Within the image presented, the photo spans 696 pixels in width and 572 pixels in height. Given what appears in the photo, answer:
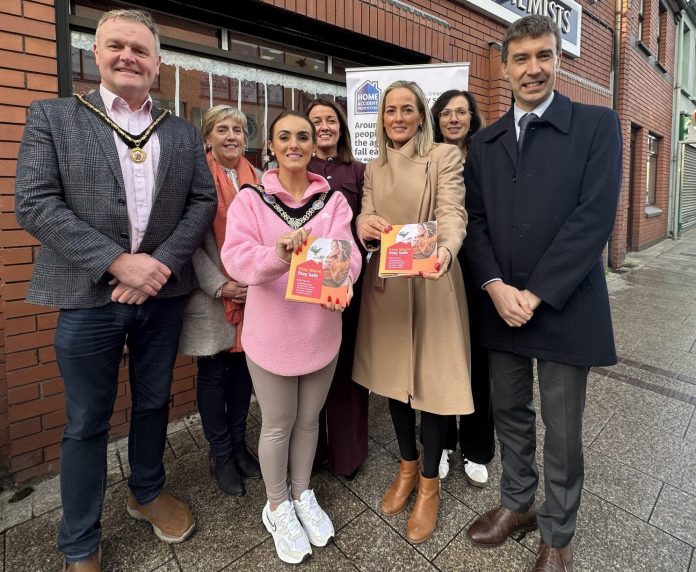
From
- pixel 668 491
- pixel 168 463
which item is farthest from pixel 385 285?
pixel 668 491

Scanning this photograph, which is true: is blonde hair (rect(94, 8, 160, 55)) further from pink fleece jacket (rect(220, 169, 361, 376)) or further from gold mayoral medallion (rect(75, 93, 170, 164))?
pink fleece jacket (rect(220, 169, 361, 376))

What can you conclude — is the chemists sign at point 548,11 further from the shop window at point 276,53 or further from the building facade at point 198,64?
the shop window at point 276,53

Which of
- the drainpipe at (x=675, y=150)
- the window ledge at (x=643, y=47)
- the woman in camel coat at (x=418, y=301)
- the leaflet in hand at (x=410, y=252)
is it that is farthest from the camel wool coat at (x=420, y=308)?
the drainpipe at (x=675, y=150)

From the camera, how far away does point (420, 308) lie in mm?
2078

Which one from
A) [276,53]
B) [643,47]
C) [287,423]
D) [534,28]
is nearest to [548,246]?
[534,28]

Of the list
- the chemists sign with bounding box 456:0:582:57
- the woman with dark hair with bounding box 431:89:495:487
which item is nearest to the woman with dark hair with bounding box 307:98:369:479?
the woman with dark hair with bounding box 431:89:495:487

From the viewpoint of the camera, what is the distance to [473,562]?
6.52 feet

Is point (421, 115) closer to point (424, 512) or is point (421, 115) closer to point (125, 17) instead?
point (125, 17)

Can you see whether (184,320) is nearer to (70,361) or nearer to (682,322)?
(70,361)

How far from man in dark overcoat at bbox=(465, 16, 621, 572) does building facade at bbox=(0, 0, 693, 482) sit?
7.22 feet

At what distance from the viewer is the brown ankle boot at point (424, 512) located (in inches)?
82.7

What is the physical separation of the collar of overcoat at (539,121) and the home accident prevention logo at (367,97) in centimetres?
193

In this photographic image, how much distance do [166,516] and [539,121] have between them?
2.51m

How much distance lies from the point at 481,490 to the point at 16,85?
3.36 meters
